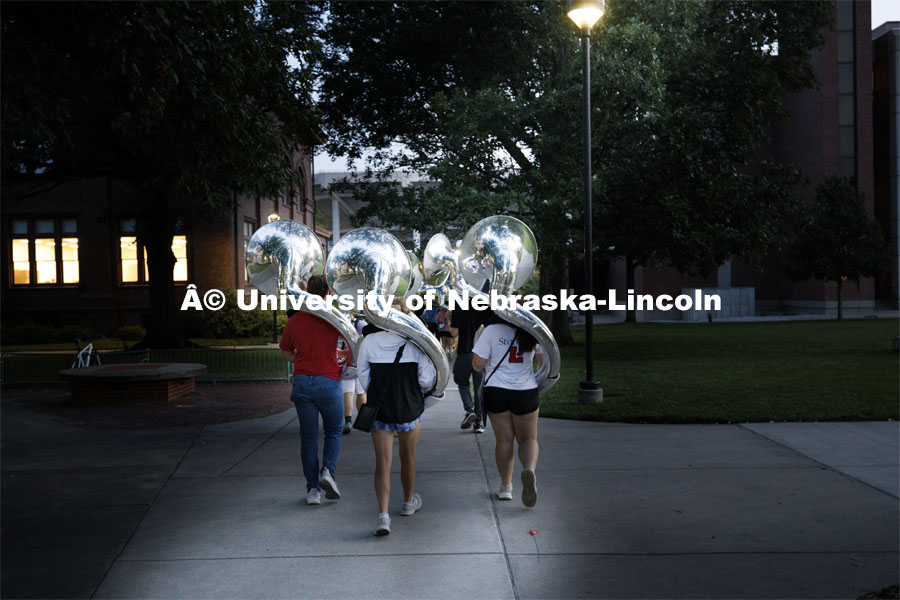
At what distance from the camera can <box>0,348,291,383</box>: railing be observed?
14.6m

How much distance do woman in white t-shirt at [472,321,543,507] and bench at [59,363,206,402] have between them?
7.71 metres

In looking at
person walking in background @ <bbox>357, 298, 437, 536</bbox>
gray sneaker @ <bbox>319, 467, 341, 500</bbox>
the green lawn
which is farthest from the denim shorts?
the green lawn

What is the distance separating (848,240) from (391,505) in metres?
38.1

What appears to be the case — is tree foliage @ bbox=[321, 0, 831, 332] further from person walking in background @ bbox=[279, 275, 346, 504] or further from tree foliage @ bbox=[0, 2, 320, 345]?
person walking in background @ bbox=[279, 275, 346, 504]

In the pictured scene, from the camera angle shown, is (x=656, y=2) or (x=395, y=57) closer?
(x=656, y=2)

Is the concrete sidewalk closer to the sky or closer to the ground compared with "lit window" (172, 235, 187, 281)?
closer to the ground

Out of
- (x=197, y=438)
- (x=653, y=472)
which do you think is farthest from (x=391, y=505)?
(x=197, y=438)

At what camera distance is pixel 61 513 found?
579cm

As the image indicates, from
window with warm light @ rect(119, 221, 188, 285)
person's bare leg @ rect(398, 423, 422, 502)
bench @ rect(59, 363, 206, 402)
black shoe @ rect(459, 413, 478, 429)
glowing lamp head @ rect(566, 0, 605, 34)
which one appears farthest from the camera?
window with warm light @ rect(119, 221, 188, 285)

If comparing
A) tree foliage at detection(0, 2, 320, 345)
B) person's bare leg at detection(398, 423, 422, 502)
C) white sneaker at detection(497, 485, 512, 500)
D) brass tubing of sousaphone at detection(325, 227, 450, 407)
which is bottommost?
white sneaker at detection(497, 485, 512, 500)

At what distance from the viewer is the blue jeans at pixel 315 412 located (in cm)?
595

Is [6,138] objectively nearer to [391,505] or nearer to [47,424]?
[47,424]

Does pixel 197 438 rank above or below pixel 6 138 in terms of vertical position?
below

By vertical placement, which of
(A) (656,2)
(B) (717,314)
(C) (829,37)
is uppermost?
(C) (829,37)
